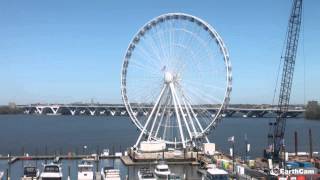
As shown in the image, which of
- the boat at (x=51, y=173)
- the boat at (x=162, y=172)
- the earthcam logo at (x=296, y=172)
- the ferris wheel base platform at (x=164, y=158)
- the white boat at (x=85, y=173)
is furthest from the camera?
the ferris wheel base platform at (x=164, y=158)

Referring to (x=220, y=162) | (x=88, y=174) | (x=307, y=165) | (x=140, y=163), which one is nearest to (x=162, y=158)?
(x=140, y=163)

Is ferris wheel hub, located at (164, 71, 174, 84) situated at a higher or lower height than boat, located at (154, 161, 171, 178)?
higher

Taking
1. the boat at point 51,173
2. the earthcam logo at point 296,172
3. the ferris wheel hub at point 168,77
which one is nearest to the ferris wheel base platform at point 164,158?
the ferris wheel hub at point 168,77

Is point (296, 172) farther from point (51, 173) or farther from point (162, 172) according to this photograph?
point (51, 173)

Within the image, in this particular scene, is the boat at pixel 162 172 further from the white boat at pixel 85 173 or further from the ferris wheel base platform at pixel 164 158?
the ferris wheel base platform at pixel 164 158

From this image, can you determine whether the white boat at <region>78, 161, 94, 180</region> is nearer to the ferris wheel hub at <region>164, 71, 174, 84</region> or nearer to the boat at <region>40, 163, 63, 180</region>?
the boat at <region>40, 163, 63, 180</region>

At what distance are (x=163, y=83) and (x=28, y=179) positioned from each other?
83.4ft

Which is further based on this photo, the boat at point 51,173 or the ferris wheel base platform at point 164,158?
the ferris wheel base platform at point 164,158

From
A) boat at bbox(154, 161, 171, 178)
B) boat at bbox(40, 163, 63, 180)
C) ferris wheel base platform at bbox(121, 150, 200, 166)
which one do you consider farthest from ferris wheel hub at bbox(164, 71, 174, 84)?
boat at bbox(40, 163, 63, 180)

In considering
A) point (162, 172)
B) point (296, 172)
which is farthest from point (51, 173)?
point (296, 172)

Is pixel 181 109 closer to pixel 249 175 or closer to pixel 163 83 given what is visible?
pixel 163 83

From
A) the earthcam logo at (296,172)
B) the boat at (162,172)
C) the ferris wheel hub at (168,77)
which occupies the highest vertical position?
the ferris wheel hub at (168,77)

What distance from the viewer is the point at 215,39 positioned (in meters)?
66.5

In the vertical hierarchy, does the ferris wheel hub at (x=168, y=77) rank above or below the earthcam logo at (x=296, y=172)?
above
